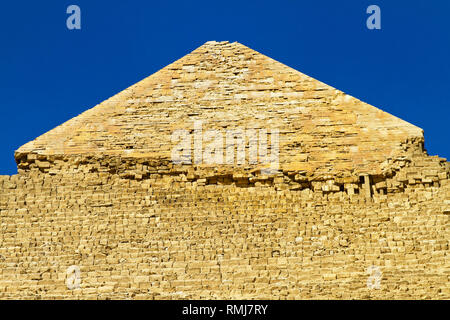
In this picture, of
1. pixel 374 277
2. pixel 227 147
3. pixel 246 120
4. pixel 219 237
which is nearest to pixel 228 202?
pixel 219 237

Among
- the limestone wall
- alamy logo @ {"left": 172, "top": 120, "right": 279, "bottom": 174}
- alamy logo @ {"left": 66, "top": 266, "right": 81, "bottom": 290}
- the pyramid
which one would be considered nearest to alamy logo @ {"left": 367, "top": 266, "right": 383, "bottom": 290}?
the limestone wall

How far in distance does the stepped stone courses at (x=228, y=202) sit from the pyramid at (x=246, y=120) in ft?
0.08

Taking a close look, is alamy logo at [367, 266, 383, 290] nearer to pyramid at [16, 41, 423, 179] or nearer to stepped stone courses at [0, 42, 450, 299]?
stepped stone courses at [0, 42, 450, 299]

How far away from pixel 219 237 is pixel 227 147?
1.59 metres

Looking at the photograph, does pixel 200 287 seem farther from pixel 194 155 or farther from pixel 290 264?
pixel 194 155

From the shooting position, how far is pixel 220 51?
12.6m

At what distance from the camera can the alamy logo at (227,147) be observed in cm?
1125

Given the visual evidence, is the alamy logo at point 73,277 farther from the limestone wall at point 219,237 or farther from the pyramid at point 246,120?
the pyramid at point 246,120

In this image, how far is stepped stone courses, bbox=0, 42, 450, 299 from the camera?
396 inches

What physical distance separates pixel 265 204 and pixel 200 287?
5.75 feet

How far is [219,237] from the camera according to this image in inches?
415

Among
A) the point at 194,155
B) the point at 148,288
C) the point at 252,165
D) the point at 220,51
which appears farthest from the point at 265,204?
the point at 220,51

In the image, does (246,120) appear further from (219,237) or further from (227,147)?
(219,237)

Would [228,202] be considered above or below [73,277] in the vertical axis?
above
